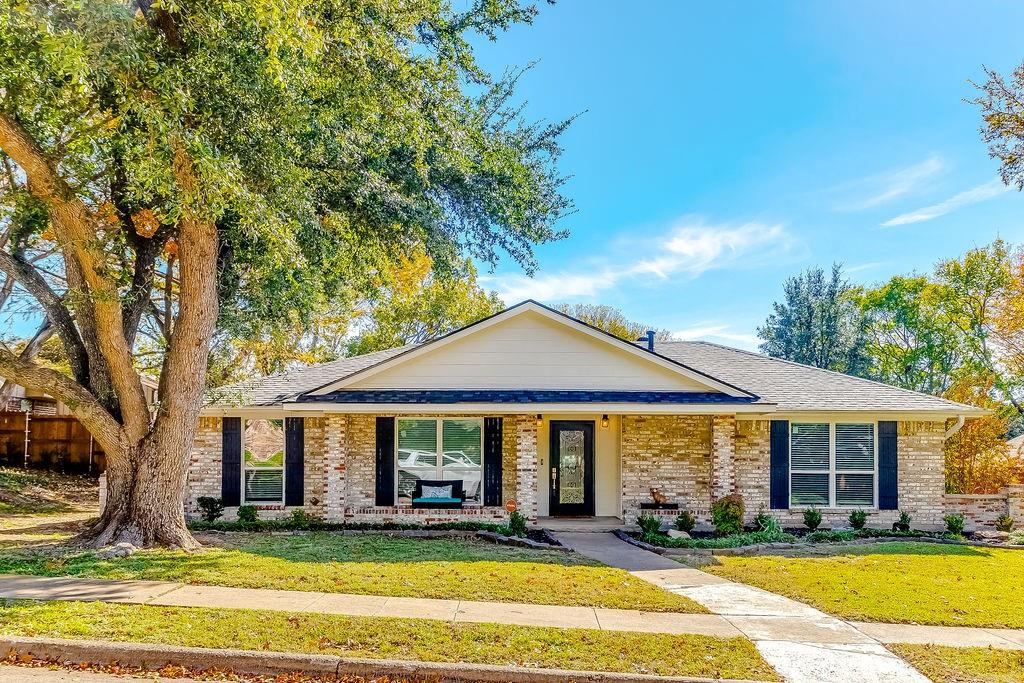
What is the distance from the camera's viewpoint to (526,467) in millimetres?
13320

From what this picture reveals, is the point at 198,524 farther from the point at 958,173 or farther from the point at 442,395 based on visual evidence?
the point at 958,173

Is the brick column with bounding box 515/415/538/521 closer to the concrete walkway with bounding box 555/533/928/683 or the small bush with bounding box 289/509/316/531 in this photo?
the concrete walkway with bounding box 555/533/928/683

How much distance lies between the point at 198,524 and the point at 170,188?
778cm

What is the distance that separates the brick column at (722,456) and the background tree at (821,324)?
62.8 ft

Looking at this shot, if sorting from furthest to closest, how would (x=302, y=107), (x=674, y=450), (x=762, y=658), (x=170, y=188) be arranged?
Answer: 1. (x=674, y=450)
2. (x=302, y=107)
3. (x=170, y=188)
4. (x=762, y=658)

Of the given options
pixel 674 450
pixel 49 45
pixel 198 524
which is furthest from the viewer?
pixel 674 450

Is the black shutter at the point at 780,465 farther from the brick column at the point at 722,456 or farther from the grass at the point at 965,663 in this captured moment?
the grass at the point at 965,663

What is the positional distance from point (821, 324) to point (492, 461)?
930 inches

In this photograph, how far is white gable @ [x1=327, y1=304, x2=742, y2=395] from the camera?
13.9 metres

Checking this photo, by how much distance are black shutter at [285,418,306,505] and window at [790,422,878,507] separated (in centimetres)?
1065

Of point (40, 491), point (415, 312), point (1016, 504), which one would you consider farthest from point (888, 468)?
Result: point (40, 491)

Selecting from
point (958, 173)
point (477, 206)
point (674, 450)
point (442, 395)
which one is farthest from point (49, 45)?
point (958, 173)

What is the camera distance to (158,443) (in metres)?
9.91

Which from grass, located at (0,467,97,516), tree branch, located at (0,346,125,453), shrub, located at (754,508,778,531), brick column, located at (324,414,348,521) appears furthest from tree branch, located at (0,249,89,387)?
shrub, located at (754,508,778,531)
